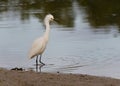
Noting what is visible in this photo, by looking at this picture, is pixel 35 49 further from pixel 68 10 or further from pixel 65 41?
pixel 68 10

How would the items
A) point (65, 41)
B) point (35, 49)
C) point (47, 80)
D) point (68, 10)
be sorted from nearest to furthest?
1. point (47, 80)
2. point (35, 49)
3. point (65, 41)
4. point (68, 10)

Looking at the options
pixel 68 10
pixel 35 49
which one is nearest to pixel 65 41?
pixel 35 49

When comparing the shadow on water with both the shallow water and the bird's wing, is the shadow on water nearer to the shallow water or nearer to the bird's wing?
the shallow water

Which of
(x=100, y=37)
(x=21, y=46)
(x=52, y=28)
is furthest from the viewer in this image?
(x=52, y=28)

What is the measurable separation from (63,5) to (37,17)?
5052 millimetres

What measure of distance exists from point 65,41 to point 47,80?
773cm

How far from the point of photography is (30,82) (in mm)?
8758

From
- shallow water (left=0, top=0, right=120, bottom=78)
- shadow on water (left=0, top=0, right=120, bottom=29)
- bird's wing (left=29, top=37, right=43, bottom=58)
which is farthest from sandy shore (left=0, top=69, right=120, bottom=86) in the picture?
shadow on water (left=0, top=0, right=120, bottom=29)

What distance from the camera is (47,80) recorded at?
29.5 feet

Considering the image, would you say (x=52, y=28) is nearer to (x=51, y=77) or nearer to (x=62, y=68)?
Answer: (x=62, y=68)

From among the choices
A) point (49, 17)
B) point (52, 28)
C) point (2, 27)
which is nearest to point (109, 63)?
point (49, 17)

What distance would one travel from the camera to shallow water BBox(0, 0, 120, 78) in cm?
1280

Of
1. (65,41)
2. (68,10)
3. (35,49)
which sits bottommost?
(65,41)

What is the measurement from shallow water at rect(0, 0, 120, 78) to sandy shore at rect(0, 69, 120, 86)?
1968 millimetres
